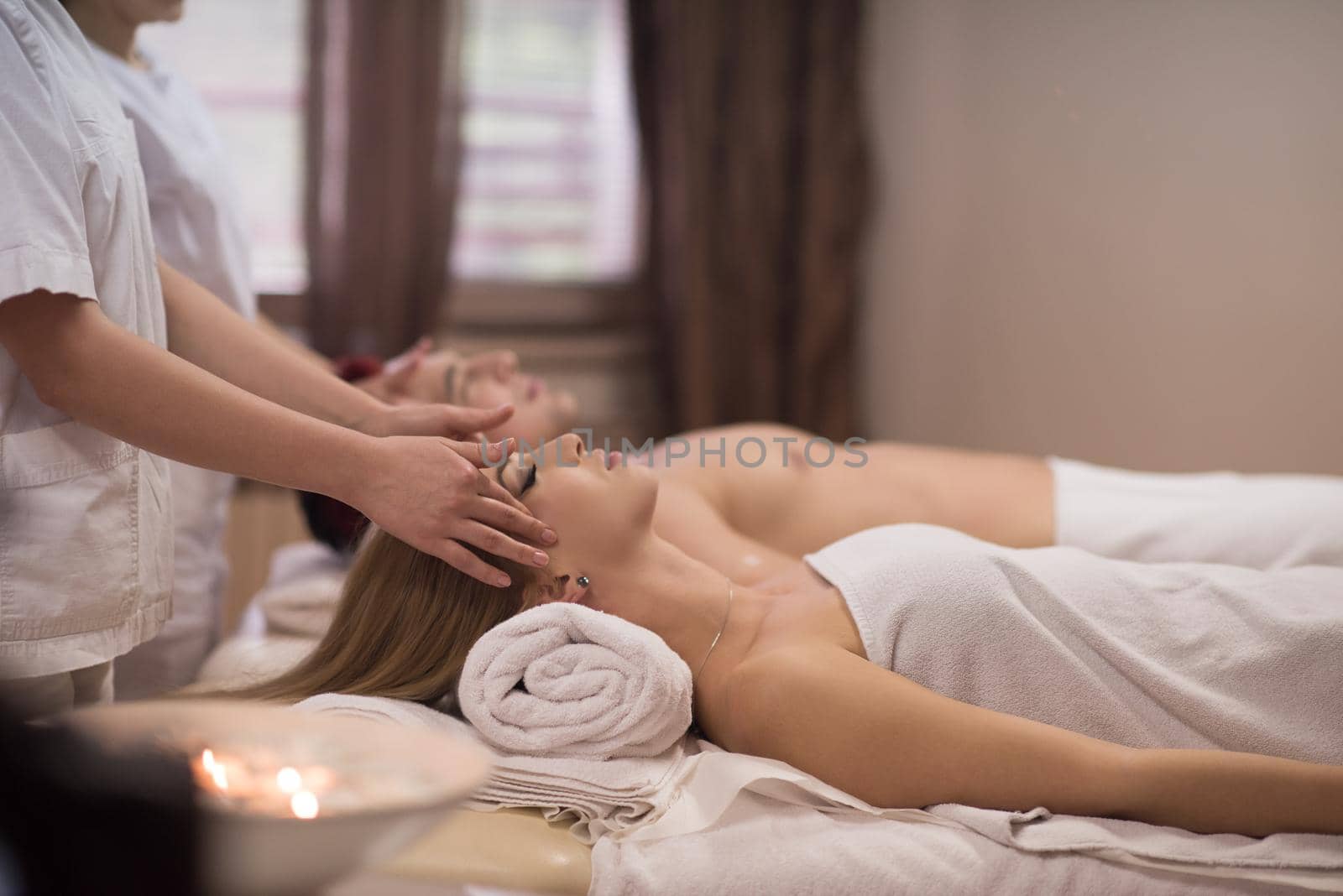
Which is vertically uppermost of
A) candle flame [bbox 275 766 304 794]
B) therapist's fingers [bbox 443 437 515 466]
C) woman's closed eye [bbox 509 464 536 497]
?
therapist's fingers [bbox 443 437 515 466]

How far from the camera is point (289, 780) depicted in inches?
22.3

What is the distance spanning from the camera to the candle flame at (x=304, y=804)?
1.74ft

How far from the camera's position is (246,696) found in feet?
3.93

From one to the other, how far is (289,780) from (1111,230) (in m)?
2.08

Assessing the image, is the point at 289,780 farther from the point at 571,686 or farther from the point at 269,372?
the point at 269,372

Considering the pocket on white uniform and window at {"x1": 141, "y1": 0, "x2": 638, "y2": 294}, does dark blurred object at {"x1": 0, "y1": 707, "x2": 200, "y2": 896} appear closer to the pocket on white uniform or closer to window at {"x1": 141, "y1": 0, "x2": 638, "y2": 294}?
the pocket on white uniform

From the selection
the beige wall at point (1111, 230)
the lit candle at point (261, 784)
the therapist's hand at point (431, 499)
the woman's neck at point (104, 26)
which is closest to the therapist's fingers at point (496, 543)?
the therapist's hand at point (431, 499)

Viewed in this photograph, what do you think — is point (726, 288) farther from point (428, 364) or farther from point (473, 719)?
point (473, 719)

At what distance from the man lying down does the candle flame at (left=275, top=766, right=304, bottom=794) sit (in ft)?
1.91

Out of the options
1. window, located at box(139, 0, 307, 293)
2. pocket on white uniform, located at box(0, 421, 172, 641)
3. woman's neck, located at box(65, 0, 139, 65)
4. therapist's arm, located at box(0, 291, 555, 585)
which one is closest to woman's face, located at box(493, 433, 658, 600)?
therapist's arm, located at box(0, 291, 555, 585)

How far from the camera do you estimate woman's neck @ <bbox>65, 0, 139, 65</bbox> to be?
139 cm

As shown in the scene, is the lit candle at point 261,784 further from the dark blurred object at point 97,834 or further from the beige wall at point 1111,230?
the beige wall at point 1111,230

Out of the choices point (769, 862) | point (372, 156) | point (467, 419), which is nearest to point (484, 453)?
point (467, 419)

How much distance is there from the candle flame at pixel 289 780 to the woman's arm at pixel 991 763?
0.58 metres
